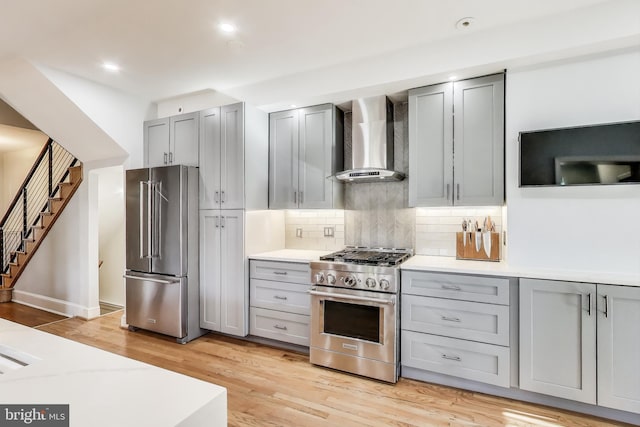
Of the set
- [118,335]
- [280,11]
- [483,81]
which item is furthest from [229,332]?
[483,81]

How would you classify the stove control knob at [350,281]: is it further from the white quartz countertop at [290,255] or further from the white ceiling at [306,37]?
the white ceiling at [306,37]

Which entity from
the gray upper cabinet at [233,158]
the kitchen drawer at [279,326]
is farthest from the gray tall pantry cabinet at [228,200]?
the kitchen drawer at [279,326]

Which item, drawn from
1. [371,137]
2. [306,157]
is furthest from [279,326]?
[371,137]

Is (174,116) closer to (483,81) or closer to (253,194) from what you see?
(253,194)

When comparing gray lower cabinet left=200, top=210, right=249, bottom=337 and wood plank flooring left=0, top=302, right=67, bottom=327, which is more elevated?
gray lower cabinet left=200, top=210, right=249, bottom=337

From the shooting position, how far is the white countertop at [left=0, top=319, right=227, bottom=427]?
65cm

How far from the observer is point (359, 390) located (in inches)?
105

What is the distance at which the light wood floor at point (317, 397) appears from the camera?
2.30m

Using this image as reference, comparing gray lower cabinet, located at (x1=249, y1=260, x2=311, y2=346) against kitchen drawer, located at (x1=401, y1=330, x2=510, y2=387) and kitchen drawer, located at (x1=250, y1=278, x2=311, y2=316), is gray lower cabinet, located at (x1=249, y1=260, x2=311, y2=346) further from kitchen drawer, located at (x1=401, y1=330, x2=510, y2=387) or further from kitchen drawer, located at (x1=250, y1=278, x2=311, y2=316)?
kitchen drawer, located at (x1=401, y1=330, x2=510, y2=387)

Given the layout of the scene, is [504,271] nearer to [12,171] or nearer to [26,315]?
[26,315]

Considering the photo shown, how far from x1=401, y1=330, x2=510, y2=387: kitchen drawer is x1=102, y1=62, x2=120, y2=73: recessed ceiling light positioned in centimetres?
364

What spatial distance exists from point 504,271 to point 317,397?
1.67 m

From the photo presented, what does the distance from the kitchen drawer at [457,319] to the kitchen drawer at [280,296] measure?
3.21 ft

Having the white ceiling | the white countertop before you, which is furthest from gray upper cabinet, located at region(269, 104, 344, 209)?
the white countertop
